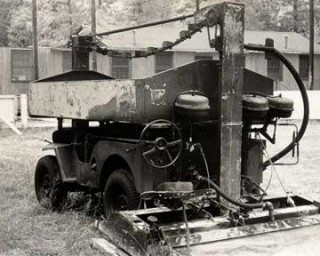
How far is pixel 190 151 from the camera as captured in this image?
5.70 metres

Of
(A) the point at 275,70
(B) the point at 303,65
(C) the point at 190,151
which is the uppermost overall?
(B) the point at 303,65

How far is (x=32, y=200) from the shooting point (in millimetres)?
7715

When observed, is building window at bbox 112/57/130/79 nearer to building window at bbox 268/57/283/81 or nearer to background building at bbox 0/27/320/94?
background building at bbox 0/27/320/94

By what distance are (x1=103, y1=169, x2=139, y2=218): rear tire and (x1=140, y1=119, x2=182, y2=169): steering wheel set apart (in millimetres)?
384

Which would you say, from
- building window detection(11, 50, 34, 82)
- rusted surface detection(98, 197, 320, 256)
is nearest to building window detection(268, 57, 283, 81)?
building window detection(11, 50, 34, 82)

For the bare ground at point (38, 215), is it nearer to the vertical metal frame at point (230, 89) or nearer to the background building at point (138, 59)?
the vertical metal frame at point (230, 89)

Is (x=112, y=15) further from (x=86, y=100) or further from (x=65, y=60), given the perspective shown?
(x=86, y=100)

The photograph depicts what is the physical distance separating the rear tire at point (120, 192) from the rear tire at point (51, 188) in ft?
4.26

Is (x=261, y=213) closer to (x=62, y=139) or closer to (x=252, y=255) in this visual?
(x=252, y=255)

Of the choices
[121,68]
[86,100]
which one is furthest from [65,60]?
[86,100]

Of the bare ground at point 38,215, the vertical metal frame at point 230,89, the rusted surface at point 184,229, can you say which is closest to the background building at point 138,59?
the bare ground at point 38,215

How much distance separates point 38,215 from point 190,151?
221cm

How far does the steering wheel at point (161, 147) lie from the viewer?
202 inches

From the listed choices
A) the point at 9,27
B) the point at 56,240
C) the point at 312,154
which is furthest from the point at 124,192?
the point at 9,27
